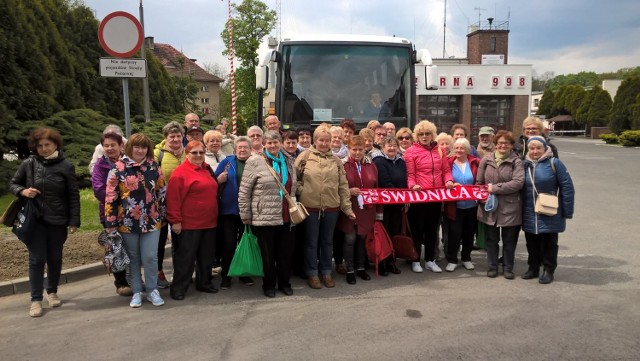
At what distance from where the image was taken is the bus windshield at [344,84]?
8.52 m

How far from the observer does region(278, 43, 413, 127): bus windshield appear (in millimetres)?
8523

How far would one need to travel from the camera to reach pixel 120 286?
5.48 m

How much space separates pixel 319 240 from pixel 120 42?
3836 millimetres

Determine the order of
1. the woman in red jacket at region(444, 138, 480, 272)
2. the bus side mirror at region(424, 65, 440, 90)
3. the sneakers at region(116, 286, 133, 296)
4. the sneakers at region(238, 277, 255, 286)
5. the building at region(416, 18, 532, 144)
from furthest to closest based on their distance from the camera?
the building at region(416, 18, 532, 144), the bus side mirror at region(424, 65, 440, 90), the woman in red jacket at region(444, 138, 480, 272), the sneakers at region(238, 277, 255, 286), the sneakers at region(116, 286, 133, 296)

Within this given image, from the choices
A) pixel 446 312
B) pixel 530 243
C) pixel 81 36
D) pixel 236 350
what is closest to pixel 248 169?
pixel 236 350

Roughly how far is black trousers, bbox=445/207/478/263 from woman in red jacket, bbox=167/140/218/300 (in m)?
3.09

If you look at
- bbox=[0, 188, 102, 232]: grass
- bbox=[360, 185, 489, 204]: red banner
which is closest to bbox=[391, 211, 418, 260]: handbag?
bbox=[360, 185, 489, 204]: red banner

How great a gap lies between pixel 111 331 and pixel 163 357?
844 millimetres

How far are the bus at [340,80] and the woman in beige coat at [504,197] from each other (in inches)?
108

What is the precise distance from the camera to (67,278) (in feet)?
19.4

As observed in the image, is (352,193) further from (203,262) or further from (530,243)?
(530,243)

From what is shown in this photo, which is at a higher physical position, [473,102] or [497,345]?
[473,102]

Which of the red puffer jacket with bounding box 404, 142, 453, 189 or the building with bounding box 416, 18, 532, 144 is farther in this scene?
the building with bounding box 416, 18, 532, 144

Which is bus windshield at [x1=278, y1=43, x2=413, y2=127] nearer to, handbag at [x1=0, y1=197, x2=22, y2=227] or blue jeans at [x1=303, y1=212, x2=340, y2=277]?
blue jeans at [x1=303, y1=212, x2=340, y2=277]
